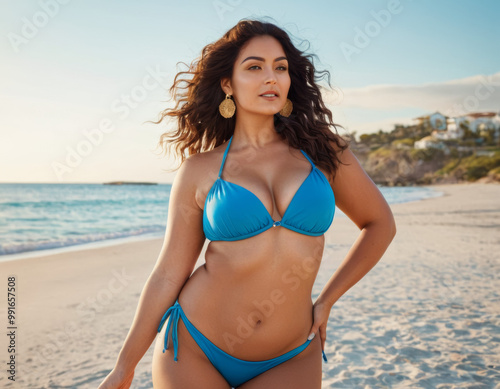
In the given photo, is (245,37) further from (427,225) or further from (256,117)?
(427,225)

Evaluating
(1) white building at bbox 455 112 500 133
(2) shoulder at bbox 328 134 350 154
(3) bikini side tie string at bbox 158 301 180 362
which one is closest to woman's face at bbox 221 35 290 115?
(2) shoulder at bbox 328 134 350 154

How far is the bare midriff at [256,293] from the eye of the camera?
199cm

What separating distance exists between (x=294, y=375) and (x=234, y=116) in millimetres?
1434

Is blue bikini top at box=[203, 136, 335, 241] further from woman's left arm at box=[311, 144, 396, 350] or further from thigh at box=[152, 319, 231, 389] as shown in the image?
thigh at box=[152, 319, 231, 389]

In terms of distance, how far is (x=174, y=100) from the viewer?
271 centimetres

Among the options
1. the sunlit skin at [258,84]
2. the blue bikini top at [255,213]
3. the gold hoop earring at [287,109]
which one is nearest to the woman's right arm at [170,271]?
the blue bikini top at [255,213]

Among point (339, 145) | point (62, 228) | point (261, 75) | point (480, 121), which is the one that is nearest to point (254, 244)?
point (339, 145)

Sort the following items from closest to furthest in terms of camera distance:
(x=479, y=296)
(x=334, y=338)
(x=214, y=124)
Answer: (x=214, y=124), (x=334, y=338), (x=479, y=296)

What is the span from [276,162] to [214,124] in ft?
1.98

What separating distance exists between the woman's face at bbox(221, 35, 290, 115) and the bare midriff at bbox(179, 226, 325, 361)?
25.7 inches

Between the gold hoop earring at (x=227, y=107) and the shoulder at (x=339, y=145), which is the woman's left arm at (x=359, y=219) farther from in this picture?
the gold hoop earring at (x=227, y=107)

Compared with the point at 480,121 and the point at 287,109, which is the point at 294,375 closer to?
the point at 287,109

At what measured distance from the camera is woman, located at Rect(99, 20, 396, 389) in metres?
2.00

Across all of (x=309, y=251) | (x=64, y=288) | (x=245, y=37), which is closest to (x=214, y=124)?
(x=245, y=37)
